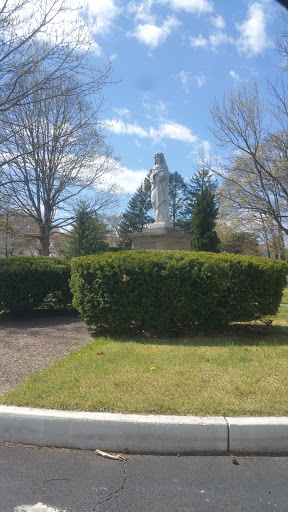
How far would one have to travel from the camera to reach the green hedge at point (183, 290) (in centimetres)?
593

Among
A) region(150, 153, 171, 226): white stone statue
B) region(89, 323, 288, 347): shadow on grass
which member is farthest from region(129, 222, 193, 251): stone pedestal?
region(89, 323, 288, 347): shadow on grass

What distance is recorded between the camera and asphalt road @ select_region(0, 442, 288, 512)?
2277 mm

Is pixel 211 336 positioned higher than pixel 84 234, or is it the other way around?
pixel 84 234

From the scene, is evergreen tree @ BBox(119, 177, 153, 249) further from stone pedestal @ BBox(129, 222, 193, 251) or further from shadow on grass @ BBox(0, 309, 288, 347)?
shadow on grass @ BBox(0, 309, 288, 347)

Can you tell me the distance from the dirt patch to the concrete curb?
3.62 feet

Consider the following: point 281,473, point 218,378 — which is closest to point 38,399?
point 218,378

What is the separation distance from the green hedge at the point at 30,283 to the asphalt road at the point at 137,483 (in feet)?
18.7

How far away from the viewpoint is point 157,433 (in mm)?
2934

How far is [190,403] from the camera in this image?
3.28m

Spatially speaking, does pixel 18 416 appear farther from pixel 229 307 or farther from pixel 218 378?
pixel 229 307

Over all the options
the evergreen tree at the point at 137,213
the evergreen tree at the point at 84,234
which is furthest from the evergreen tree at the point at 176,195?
the evergreen tree at the point at 84,234

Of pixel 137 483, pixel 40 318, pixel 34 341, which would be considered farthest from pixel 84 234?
pixel 137 483

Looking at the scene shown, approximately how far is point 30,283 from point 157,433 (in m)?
6.16

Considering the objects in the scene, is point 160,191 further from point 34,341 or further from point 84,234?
point 84,234
